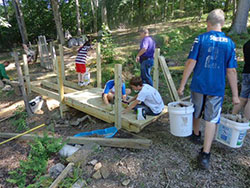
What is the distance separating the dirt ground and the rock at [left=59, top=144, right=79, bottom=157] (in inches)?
7.3

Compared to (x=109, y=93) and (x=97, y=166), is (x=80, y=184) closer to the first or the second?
(x=97, y=166)

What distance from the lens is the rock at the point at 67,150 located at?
331 centimetres

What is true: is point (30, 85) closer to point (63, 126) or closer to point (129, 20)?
point (63, 126)

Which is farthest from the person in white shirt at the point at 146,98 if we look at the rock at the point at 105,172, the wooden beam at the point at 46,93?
the wooden beam at the point at 46,93

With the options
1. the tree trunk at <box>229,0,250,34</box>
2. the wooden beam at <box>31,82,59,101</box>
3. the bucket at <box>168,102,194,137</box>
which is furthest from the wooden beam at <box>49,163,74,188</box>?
the tree trunk at <box>229,0,250,34</box>

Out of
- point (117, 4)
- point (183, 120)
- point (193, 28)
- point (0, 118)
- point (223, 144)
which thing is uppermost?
point (117, 4)

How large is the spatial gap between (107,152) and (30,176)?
1222 mm

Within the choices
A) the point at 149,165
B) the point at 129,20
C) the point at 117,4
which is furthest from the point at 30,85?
the point at 129,20

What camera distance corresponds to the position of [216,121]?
8.32 feet

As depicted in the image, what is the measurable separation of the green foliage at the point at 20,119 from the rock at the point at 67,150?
191cm

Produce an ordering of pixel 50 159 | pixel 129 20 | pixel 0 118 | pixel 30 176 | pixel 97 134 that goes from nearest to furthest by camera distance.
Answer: pixel 30 176 → pixel 50 159 → pixel 97 134 → pixel 0 118 → pixel 129 20

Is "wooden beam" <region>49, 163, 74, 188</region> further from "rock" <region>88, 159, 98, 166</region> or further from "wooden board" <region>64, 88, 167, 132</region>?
"wooden board" <region>64, 88, 167, 132</region>

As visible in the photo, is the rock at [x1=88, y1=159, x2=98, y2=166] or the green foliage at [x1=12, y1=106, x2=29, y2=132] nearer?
the rock at [x1=88, y1=159, x2=98, y2=166]

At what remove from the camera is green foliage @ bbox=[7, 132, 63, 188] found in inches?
114
